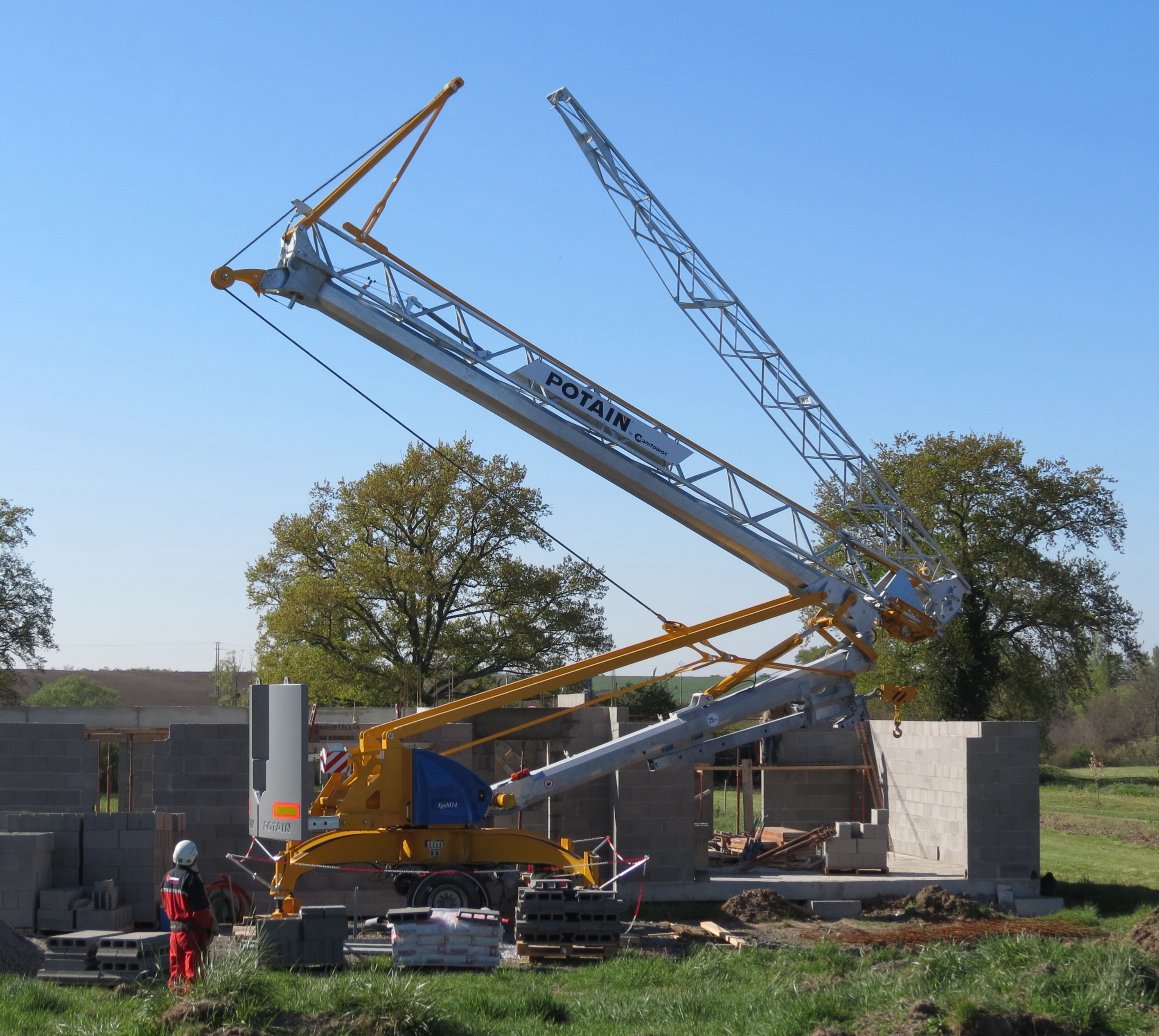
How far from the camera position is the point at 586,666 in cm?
1516

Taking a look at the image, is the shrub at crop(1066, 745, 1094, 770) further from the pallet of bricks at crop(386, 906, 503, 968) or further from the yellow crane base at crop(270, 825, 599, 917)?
the pallet of bricks at crop(386, 906, 503, 968)

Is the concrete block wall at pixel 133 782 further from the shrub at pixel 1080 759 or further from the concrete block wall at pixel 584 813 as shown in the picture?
the shrub at pixel 1080 759

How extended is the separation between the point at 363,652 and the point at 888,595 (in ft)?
85.0

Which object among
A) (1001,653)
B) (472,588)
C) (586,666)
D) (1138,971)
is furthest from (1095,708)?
(1138,971)

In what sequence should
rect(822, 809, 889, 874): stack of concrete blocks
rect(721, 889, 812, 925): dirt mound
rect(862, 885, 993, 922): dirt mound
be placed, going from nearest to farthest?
rect(721, 889, 812, 925): dirt mound < rect(862, 885, 993, 922): dirt mound < rect(822, 809, 889, 874): stack of concrete blocks

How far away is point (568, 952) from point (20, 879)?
5.26 m

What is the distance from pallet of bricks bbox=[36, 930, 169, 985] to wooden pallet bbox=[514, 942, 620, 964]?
3.49m

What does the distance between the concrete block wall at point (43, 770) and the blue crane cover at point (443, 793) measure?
14.8ft

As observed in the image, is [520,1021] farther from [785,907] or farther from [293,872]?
[785,907]

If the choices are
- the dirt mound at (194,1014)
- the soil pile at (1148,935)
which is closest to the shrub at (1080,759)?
the soil pile at (1148,935)

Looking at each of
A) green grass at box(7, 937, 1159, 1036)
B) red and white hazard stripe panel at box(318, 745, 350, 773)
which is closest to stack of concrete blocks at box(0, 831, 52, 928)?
green grass at box(7, 937, 1159, 1036)

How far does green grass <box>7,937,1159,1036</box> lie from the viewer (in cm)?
745

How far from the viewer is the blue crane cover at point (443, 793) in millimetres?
14141

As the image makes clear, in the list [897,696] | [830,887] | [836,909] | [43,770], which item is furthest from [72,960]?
[830,887]
